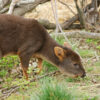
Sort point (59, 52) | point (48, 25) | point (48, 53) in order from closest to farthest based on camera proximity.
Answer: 1. point (59, 52)
2. point (48, 53)
3. point (48, 25)

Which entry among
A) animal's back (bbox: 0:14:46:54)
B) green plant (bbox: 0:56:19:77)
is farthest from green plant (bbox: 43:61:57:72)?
animal's back (bbox: 0:14:46:54)

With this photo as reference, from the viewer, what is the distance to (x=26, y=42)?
7176mm

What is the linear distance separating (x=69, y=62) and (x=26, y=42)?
3.91 ft

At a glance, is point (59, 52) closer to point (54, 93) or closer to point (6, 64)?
point (6, 64)

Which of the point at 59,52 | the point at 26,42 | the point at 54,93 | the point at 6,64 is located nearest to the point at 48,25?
the point at 6,64

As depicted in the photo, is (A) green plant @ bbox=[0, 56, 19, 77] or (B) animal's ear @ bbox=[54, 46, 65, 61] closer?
(B) animal's ear @ bbox=[54, 46, 65, 61]

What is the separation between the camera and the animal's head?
7412mm

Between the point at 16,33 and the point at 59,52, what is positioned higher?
the point at 16,33

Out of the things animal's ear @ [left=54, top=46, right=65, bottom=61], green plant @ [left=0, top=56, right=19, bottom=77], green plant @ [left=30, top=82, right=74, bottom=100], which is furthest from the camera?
green plant @ [left=0, top=56, right=19, bottom=77]

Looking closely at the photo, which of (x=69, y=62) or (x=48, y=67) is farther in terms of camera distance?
(x=48, y=67)

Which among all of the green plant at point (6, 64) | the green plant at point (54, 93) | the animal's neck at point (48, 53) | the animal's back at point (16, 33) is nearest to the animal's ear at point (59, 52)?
the animal's neck at point (48, 53)

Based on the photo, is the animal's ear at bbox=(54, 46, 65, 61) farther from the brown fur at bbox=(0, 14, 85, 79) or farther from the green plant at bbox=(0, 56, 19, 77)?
the green plant at bbox=(0, 56, 19, 77)

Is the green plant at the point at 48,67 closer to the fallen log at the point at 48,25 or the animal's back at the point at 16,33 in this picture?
the animal's back at the point at 16,33

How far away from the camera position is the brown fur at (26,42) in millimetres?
7004
